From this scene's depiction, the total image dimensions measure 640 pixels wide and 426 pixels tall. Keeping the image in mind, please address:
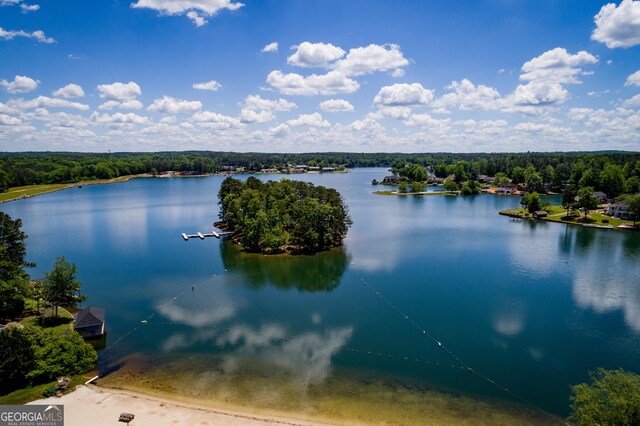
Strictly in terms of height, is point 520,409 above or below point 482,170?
below

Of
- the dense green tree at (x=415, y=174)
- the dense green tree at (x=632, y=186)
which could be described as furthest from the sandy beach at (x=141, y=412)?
the dense green tree at (x=415, y=174)

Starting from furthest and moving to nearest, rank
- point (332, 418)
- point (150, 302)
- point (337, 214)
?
1. point (337, 214)
2. point (150, 302)
3. point (332, 418)

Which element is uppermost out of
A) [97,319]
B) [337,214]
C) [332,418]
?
[337,214]

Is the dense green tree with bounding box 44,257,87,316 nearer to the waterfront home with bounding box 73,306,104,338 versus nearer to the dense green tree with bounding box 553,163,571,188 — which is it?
the waterfront home with bounding box 73,306,104,338

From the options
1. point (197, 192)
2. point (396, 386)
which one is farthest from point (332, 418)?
point (197, 192)

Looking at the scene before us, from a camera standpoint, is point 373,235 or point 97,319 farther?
point 373,235

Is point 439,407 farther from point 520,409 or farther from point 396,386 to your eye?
point 520,409
